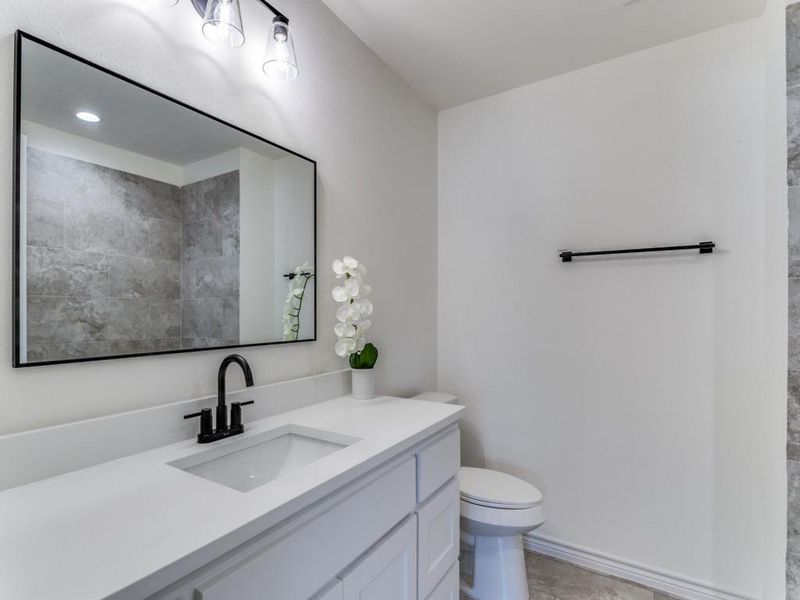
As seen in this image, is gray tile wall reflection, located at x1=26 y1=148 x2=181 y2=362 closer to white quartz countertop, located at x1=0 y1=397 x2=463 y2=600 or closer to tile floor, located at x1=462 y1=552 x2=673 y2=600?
white quartz countertop, located at x1=0 y1=397 x2=463 y2=600

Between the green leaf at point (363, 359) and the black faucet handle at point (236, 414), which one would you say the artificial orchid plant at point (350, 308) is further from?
the black faucet handle at point (236, 414)

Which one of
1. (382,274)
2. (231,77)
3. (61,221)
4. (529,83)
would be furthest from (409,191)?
(61,221)

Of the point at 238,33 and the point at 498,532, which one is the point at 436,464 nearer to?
the point at 498,532

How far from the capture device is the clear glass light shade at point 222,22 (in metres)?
1.12

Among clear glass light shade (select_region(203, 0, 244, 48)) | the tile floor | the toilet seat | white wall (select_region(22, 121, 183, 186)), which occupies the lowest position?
the tile floor

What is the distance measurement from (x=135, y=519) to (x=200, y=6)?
1301mm

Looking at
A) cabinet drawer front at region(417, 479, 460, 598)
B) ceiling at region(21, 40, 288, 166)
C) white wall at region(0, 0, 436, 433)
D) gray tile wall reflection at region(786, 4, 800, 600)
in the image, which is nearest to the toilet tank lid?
white wall at region(0, 0, 436, 433)

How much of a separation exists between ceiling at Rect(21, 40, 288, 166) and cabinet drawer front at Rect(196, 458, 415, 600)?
1007mm

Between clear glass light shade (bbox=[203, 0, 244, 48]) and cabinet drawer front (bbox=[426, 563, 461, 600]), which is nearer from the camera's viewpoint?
clear glass light shade (bbox=[203, 0, 244, 48])

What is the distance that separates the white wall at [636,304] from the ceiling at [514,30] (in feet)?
0.37

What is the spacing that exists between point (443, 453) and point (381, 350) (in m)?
0.68

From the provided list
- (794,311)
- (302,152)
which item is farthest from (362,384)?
(794,311)

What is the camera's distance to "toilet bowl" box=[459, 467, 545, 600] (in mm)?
1596

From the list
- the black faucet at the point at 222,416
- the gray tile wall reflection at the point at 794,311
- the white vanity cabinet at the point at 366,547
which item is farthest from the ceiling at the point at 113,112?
the gray tile wall reflection at the point at 794,311
